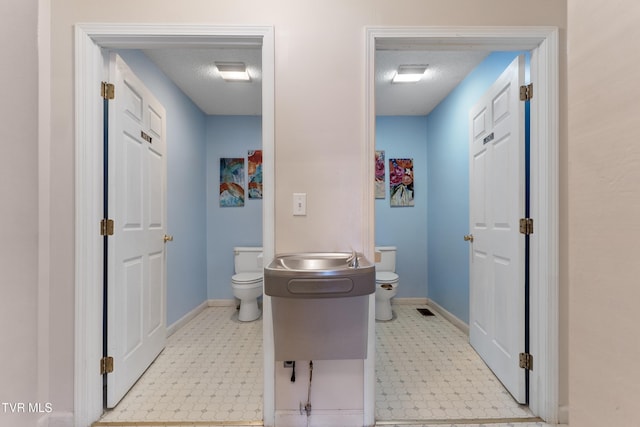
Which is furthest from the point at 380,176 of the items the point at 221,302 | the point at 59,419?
the point at 59,419

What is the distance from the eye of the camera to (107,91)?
1562 millimetres

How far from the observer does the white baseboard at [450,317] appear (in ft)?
8.45

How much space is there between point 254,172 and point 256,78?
1.16 m

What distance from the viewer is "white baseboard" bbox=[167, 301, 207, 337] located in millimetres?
2604

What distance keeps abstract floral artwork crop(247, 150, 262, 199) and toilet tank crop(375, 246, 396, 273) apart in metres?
1.58

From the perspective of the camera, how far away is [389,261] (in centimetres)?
319

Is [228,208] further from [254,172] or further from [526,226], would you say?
[526,226]

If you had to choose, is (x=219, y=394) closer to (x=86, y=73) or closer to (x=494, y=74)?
(x=86, y=73)

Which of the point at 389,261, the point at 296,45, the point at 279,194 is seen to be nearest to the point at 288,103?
the point at 296,45

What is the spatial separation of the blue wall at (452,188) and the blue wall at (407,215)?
0.34 ft

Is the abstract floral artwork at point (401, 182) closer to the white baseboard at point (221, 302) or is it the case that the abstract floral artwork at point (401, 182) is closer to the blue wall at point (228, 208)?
the blue wall at point (228, 208)

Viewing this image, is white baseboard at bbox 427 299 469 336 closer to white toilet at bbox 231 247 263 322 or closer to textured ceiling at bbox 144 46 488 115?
white toilet at bbox 231 247 263 322

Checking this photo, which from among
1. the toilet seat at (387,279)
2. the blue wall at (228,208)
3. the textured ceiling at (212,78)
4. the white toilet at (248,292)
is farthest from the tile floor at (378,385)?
the textured ceiling at (212,78)

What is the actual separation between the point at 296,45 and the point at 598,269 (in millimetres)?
1503
